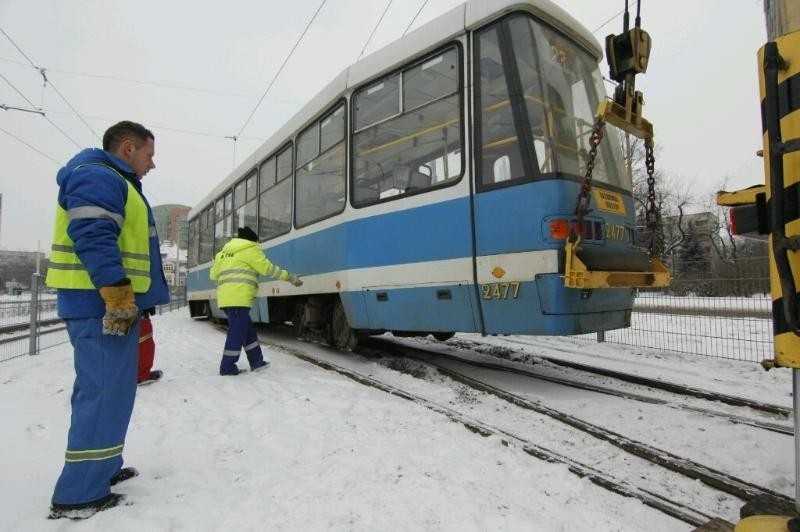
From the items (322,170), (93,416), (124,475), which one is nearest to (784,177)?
(93,416)

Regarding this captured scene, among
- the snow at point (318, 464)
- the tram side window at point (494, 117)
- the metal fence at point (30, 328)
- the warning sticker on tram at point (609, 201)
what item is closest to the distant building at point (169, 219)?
the metal fence at point (30, 328)

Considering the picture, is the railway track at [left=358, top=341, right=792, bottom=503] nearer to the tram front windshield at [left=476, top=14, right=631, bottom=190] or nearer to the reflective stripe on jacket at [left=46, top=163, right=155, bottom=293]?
the tram front windshield at [left=476, top=14, right=631, bottom=190]

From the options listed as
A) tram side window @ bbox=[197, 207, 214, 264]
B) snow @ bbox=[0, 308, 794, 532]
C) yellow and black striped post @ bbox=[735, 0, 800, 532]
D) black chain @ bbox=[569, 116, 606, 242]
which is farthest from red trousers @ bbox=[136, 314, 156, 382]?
tram side window @ bbox=[197, 207, 214, 264]

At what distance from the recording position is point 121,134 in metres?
2.55

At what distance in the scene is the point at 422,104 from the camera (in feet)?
15.0

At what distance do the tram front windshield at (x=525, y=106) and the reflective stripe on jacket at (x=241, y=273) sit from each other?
2.70 meters

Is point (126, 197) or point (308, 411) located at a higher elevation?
point (126, 197)

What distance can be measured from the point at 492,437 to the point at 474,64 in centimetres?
308

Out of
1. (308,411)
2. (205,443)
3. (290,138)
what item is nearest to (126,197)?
(205,443)

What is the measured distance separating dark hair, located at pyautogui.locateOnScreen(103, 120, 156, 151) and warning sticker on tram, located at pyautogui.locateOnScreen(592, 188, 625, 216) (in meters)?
3.48

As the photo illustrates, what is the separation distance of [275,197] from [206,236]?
5.35 meters

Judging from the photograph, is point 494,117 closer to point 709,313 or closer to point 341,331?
point 341,331

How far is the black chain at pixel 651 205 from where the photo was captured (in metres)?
4.22

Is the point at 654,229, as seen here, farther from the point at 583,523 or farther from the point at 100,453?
the point at 100,453
